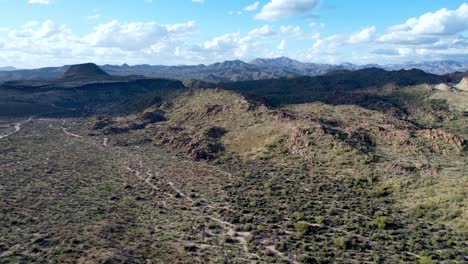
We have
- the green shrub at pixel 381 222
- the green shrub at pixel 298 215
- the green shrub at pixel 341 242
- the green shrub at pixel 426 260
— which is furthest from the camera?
the green shrub at pixel 298 215

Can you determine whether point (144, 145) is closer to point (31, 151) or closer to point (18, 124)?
point (31, 151)

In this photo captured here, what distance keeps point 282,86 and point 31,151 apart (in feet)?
431

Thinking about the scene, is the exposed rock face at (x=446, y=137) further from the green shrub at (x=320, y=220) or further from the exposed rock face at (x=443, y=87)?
the exposed rock face at (x=443, y=87)

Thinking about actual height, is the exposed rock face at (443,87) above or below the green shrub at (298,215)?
above

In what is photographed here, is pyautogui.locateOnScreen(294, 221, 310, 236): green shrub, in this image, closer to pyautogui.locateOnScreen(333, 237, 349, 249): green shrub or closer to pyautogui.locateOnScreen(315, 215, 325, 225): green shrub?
pyautogui.locateOnScreen(315, 215, 325, 225): green shrub

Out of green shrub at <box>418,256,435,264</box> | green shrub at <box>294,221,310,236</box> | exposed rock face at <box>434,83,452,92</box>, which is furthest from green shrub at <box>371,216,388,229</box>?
exposed rock face at <box>434,83,452,92</box>

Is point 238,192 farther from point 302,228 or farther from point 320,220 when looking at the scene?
point 302,228

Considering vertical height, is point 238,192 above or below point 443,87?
below

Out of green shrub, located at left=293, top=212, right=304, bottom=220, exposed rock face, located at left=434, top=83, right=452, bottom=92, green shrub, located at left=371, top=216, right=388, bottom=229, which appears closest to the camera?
green shrub, located at left=371, top=216, right=388, bottom=229

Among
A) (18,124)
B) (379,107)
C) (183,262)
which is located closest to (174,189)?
(183,262)

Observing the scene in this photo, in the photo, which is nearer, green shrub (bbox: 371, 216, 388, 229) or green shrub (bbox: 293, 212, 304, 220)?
green shrub (bbox: 371, 216, 388, 229)

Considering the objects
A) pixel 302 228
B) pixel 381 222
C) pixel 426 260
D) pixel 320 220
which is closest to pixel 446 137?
pixel 381 222

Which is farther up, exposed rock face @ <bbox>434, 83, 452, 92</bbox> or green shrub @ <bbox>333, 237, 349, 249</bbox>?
exposed rock face @ <bbox>434, 83, 452, 92</bbox>

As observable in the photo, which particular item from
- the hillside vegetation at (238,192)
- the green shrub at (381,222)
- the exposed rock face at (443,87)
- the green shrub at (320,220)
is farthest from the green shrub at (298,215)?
the exposed rock face at (443,87)
